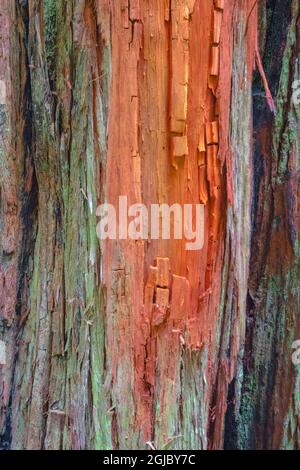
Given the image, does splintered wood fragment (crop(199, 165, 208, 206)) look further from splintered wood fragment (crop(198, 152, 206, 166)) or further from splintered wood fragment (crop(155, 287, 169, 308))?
splintered wood fragment (crop(155, 287, 169, 308))

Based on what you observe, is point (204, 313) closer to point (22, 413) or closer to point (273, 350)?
point (273, 350)

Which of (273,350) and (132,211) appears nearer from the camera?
(132,211)

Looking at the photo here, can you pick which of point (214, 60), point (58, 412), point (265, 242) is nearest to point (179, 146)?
point (214, 60)

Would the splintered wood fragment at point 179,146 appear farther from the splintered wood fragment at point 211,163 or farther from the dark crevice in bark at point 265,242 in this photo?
the dark crevice in bark at point 265,242

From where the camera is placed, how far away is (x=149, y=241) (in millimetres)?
757

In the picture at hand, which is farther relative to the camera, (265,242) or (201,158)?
(265,242)

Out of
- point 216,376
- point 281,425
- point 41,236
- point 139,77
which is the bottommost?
point 281,425

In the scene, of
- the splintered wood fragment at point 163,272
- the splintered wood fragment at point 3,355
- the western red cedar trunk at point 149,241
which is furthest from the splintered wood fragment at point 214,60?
the splintered wood fragment at point 3,355

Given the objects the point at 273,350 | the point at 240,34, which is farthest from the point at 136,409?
the point at 240,34

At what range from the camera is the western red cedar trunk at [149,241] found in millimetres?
747

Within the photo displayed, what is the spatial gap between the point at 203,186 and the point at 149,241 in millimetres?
118

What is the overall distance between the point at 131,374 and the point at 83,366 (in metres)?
0.08

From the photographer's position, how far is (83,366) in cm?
78

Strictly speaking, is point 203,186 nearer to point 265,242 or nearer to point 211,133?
point 211,133
